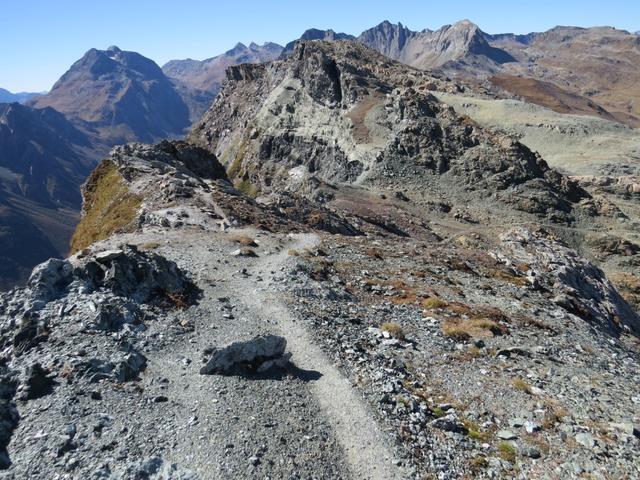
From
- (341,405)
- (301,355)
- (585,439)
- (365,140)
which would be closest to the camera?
(585,439)

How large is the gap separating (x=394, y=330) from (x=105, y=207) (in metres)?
43.4

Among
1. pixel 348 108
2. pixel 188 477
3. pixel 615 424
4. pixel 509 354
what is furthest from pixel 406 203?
pixel 188 477

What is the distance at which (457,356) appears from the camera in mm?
24594

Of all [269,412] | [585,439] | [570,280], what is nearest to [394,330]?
[269,412]

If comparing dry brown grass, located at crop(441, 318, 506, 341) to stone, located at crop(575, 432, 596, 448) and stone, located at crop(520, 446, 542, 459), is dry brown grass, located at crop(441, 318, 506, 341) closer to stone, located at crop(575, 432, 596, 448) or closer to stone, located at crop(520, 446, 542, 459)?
stone, located at crop(575, 432, 596, 448)

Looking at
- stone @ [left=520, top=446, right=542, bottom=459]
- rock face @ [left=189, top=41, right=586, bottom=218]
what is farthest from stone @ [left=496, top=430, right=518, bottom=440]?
rock face @ [left=189, top=41, right=586, bottom=218]

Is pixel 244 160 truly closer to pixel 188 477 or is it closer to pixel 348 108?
pixel 348 108

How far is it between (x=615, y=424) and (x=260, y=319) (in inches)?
660

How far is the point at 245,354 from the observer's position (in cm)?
2145

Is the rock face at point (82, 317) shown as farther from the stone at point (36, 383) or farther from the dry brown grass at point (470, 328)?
the dry brown grass at point (470, 328)

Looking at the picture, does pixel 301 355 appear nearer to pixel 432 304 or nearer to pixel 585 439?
pixel 432 304

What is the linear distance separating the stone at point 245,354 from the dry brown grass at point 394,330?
6.56m

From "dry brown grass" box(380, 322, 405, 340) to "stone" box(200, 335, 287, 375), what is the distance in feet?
21.5

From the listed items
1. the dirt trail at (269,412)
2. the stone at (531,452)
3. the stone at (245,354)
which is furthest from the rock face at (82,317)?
the stone at (531,452)
